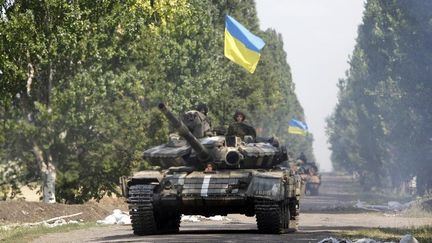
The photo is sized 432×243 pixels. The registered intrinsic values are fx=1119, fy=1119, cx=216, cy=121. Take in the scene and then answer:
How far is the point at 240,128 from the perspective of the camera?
22891 mm

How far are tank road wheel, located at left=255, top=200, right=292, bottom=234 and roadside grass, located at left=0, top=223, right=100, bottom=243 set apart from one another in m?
4.31

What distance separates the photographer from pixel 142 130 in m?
37.3

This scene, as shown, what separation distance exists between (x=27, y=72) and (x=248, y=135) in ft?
38.7

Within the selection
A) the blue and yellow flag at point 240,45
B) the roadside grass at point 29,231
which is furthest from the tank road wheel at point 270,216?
the blue and yellow flag at point 240,45

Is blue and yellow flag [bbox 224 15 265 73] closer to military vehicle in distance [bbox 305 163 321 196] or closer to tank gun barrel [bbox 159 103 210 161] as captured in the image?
tank gun barrel [bbox 159 103 210 161]

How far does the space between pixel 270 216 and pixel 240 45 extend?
1507 cm

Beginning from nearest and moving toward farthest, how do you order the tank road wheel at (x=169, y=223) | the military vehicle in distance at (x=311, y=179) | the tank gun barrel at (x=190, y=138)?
1. the tank gun barrel at (x=190, y=138)
2. the tank road wheel at (x=169, y=223)
3. the military vehicle in distance at (x=311, y=179)

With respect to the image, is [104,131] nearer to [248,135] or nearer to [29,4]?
[29,4]

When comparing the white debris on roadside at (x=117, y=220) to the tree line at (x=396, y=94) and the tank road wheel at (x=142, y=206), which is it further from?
the tree line at (x=396, y=94)

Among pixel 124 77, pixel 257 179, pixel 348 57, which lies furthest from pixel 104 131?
pixel 348 57

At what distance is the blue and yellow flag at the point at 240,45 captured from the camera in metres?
34.2

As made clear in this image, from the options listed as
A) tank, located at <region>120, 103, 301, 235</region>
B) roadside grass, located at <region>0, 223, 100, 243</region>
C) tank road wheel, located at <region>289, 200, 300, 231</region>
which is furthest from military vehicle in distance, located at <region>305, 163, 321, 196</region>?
tank, located at <region>120, 103, 301, 235</region>

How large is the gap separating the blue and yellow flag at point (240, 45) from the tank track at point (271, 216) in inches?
511

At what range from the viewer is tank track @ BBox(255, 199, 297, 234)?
20156 millimetres
